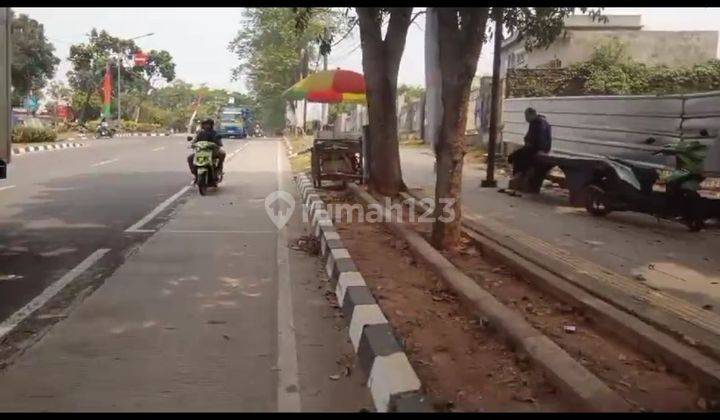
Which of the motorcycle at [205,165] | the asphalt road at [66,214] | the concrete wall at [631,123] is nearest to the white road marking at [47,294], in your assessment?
the asphalt road at [66,214]

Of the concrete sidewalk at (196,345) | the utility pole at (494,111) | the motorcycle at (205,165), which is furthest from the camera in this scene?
the motorcycle at (205,165)

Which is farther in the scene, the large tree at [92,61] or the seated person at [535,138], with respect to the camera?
the large tree at [92,61]

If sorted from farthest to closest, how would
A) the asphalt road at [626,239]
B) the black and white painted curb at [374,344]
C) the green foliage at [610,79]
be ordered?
the green foliage at [610,79]
the asphalt road at [626,239]
the black and white painted curb at [374,344]

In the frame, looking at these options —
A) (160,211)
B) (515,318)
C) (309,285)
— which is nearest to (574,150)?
(160,211)

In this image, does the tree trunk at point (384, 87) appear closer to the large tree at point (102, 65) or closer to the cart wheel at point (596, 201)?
the cart wheel at point (596, 201)

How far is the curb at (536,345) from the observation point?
124 inches

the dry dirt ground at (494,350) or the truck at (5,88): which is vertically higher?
the truck at (5,88)

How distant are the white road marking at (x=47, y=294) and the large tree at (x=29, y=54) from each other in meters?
30.8

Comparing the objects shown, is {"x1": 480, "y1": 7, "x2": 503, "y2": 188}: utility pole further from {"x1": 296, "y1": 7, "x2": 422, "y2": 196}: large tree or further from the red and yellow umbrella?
the red and yellow umbrella

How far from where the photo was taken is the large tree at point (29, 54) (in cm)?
3433

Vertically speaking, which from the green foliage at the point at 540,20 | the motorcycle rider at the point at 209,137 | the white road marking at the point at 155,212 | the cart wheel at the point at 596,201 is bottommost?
the white road marking at the point at 155,212

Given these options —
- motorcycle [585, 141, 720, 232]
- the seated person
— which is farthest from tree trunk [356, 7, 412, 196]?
motorcycle [585, 141, 720, 232]

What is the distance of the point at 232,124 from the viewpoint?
4944cm

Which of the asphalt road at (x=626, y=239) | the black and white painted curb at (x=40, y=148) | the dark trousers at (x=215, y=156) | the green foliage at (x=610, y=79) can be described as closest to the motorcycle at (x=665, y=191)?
the asphalt road at (x=626, y=239)
